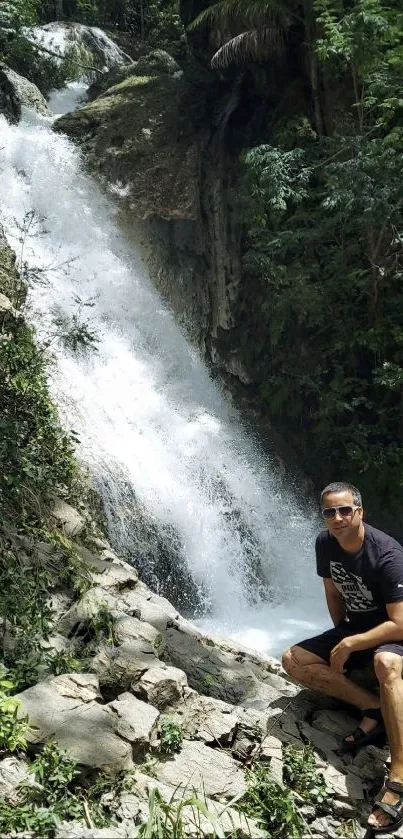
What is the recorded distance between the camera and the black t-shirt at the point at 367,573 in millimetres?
3494

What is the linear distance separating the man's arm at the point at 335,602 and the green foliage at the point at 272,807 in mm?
910

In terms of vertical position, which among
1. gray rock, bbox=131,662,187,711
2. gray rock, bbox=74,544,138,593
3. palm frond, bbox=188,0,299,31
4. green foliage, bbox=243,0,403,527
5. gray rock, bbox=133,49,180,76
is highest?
gray rock, bbox=133,49,180,76

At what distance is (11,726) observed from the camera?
10.2ft

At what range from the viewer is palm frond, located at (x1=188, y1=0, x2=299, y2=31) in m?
11.1

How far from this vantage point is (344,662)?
368 cm

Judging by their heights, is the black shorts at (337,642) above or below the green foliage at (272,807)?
above

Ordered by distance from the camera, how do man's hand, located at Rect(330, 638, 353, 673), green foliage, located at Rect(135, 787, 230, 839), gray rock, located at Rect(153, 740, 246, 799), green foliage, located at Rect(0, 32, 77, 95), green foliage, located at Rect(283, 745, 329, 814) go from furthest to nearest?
green foliage, located at Rect(0, 32, 77, 95) < man's hand, located at Rect(330, 638, 353, 673) < green foliage, located at Rect(283, 745, 329, 814) < gray rock, located at Rect(153, 740, 246, 799) < green foliage, located at Rect(135, 787, 230, 839)

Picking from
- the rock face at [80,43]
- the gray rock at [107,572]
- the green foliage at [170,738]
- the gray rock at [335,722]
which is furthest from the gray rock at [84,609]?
the rock face at [80,43]

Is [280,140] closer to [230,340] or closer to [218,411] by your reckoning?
[230,340]

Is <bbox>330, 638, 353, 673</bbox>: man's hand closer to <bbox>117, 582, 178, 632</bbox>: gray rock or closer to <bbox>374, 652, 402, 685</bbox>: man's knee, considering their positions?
<bbox>374, 652, 402, 685</bbox>: man's knee

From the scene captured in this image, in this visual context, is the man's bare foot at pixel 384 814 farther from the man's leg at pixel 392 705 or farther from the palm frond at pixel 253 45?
the palm frond at pixel 253 45

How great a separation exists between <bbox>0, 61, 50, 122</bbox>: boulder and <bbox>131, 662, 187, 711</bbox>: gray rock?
11545mm

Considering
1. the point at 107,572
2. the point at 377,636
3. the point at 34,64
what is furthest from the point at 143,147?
the point at 377,636

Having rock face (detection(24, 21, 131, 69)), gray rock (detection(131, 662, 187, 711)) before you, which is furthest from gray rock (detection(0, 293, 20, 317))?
rock face (detection(24, 21, 131, 69))
